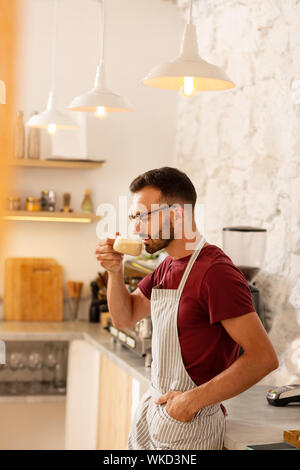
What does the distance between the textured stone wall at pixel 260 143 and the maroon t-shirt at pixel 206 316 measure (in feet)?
3.24

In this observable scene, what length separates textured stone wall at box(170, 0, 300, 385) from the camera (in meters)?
2.69

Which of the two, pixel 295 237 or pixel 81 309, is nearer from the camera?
pixel 295 237

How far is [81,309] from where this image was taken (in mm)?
4355

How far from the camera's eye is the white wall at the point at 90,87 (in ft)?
14.0

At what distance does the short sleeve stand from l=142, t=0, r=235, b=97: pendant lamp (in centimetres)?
69

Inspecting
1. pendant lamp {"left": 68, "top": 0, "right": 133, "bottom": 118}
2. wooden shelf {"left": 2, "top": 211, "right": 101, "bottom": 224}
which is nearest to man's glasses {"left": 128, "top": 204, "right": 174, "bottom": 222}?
pendant lamp {"left": 68, "top": 0, "right": 133, "bottom": 118}

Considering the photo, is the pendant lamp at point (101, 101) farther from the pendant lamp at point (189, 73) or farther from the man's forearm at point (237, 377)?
the man's forearm at point (237, 377)

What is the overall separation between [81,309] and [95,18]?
2.07m

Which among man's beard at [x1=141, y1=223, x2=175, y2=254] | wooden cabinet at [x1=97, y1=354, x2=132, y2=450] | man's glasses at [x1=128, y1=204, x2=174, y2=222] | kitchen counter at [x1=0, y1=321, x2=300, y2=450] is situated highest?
man's glasses at [x1=128, y1=204, x2=174, y2=222]

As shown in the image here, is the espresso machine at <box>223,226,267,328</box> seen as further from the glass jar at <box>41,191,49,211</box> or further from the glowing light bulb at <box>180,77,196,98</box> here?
the glass jar at <box>41,191,49,211</box>

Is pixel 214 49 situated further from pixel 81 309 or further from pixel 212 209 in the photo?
pixel 81 309

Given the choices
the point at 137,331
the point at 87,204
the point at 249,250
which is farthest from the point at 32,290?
the point at 249,250

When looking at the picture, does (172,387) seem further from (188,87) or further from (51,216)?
(51,216)
